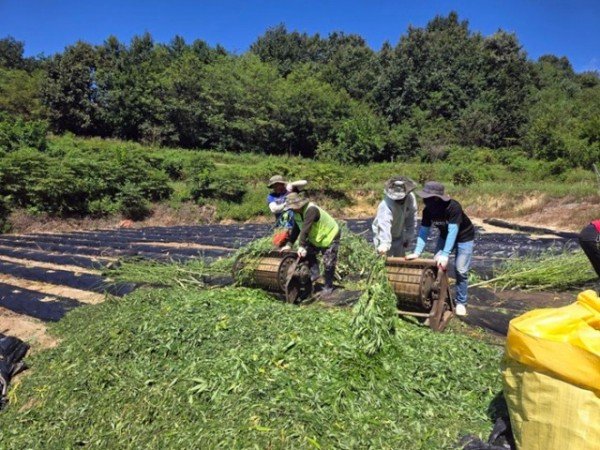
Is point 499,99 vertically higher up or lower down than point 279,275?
higher up

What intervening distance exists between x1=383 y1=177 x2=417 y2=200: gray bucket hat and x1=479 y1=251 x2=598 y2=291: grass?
1910 mm

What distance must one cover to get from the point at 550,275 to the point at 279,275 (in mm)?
3247

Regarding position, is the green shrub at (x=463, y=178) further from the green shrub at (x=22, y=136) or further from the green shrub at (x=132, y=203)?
the green shrub at (x=22, y=136)

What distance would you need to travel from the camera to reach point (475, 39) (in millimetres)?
40750

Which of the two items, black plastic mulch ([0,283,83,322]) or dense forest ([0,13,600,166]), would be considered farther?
dense forest ([0,13,600,166])

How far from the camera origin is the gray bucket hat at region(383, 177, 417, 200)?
436cm

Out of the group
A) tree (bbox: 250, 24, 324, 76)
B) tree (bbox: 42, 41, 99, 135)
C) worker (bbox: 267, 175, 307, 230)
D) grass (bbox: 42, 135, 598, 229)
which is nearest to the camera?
worker (bbox: 267, 175, 307, 230)

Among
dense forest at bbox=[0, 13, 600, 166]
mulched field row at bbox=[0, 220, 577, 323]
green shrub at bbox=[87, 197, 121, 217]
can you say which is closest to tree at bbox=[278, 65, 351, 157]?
dense forest at bbox=[0, 13, 600, 166]

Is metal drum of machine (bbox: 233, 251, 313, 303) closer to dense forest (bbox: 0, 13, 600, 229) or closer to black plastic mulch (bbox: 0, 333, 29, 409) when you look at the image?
black plastic mulch (bbox: 0, 333, 29, 409)

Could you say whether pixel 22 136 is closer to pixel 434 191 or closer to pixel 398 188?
pixel 398 188

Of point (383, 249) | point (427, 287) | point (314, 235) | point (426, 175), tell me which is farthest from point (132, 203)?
point (426, 175)

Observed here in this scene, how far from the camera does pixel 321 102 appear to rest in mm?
34719

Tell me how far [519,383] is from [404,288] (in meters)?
1.79

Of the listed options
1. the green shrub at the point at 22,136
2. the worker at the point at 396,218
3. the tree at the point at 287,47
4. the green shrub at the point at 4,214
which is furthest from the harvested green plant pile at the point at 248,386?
the tree at the point at 287,47
